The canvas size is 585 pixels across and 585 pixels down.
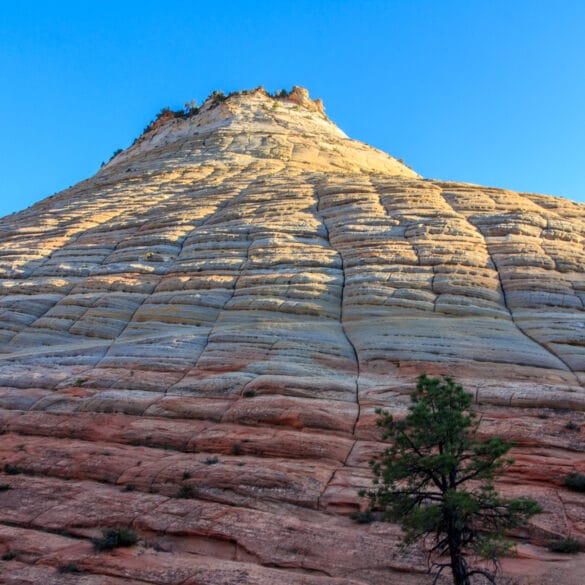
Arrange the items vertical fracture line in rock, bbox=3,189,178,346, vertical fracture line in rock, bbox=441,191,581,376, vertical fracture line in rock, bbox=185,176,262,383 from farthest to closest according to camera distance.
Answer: vertical fracture line in rock, bbox=3,189,178,346 → vertical fracture line in rock, bbox=185,176,262,383 → vertical fracture line in rock, bbox=441,191,581,376

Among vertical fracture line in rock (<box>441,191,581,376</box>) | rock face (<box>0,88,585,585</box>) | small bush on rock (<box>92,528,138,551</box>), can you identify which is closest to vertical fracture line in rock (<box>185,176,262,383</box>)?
rock face (<box>0,88,585,585</box>)

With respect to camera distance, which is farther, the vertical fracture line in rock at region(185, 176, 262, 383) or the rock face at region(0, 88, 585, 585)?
the vertical fracture line in rock at region(185, 176, 262, 383)

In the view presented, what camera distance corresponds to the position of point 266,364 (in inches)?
640

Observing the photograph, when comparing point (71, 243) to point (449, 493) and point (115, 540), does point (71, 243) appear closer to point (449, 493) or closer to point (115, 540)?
point (115, 540)

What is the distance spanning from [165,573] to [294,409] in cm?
519

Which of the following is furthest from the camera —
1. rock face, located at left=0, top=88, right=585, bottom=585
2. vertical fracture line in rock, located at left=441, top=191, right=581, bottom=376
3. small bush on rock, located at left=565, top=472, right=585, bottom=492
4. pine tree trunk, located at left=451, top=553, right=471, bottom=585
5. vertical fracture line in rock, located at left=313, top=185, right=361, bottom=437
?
vertical fracture line in rock, located at left=441, top=191, right=581, bottom=376

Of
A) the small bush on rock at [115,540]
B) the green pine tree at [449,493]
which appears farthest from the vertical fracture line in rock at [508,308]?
the small bush on rock at [115,540]

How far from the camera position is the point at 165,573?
936cm

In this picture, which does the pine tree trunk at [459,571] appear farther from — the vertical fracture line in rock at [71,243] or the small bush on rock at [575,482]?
the vertical fracture line in rock at [71,243]

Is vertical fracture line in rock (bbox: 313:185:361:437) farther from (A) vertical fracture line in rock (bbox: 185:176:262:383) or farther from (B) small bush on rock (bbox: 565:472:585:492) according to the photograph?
(B) small bush on rock (bbox: 565:472:585:492)

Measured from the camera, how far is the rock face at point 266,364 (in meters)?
10.2

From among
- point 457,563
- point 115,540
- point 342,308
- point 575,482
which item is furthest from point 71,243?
point 457,563

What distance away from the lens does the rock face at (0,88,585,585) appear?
1020cm

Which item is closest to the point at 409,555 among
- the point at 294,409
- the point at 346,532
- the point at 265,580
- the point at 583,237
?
the point at 346,532
